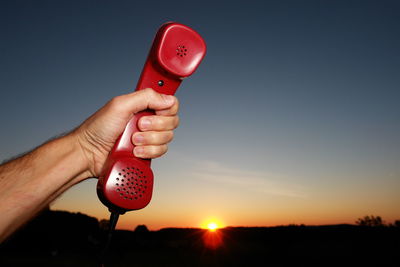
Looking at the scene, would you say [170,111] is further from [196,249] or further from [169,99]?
[196,249]

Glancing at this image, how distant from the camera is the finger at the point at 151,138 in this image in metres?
1.91

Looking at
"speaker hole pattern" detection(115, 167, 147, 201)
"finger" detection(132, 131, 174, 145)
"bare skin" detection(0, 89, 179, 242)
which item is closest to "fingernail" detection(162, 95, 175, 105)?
"bare skin" detection(0, 89, 179, 242)

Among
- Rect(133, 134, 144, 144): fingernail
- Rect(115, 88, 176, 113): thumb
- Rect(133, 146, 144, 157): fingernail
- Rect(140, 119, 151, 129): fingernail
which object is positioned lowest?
Rect(133, 146, 144, 157): fingernail

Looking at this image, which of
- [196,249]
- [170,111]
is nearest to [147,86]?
[170,111]

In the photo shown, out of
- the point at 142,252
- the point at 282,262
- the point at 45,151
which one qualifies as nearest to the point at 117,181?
the point at 45,151

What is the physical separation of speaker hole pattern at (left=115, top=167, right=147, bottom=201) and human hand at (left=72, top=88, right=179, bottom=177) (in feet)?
0.51

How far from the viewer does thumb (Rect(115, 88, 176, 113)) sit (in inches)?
72.6

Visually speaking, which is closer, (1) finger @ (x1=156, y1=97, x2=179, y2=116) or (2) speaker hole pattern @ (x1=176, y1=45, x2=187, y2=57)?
(2) speaker hole pattern @ (x1=176, y1=45, x2=187, y2=57)

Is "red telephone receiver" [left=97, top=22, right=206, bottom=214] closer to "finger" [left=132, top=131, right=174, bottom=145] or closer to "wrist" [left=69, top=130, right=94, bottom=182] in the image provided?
"finger" [left=132, top=131, right=174, bottom=145]

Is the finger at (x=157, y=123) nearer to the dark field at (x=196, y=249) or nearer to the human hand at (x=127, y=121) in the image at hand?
the human hand at (x=127, y=121)

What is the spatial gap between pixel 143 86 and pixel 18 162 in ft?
3.03

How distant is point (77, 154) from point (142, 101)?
622 millimetres

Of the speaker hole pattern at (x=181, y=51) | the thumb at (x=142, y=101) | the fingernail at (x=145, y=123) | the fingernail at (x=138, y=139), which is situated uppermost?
the speaker hole pattern at (x=181, y=51)

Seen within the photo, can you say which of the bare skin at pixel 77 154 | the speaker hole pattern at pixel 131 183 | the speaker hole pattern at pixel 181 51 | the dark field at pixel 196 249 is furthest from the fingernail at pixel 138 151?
the dark field at pixel 196 249
